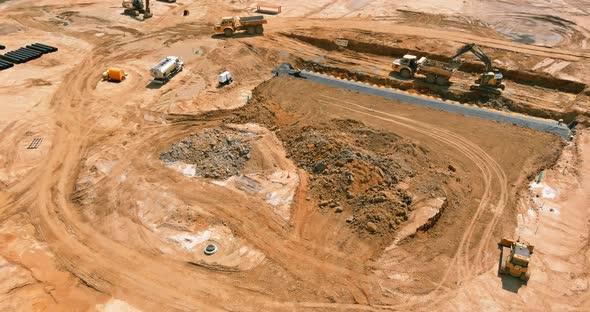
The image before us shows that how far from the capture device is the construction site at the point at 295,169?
15383mm

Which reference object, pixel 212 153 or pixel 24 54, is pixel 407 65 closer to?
pixel 212 153

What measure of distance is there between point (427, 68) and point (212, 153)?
16130 mm

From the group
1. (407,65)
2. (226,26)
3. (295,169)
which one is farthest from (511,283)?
(226,26)

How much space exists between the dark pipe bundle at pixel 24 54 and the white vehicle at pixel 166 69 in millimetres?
10652

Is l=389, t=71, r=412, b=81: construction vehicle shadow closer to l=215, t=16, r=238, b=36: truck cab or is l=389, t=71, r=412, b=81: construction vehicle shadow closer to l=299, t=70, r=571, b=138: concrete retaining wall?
l=299, t=70, r=571, b=138: concrete retaining wall

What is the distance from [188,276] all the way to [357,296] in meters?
6.52

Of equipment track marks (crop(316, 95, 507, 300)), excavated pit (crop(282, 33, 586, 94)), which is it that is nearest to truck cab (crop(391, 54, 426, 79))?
excavated pit (crop(282, 33, 586, 94))

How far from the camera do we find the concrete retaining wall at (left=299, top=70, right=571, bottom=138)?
77.6ft

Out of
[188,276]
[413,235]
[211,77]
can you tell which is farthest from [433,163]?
[211,77]

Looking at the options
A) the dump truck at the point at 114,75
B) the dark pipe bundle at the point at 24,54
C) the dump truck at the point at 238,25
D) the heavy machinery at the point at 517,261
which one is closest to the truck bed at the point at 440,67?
the dump truck at the point at 238,25

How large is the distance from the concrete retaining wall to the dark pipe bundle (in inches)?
825

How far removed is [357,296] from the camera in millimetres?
14867

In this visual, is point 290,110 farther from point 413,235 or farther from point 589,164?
point 589,164

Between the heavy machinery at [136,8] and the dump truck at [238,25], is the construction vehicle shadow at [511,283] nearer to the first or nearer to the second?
the dump truck at [238,25]
